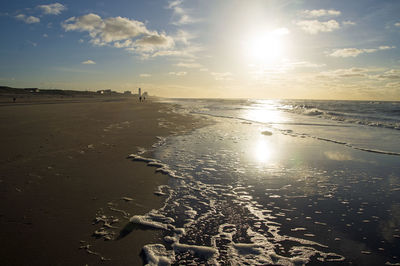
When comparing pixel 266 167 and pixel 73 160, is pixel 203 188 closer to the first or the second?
pixel 266 167

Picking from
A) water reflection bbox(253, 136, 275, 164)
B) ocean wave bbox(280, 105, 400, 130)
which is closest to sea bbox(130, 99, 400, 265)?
water reflection bbox(253, 136, 275, 164)

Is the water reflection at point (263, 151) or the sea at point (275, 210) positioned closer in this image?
the sea at point (275, 210)

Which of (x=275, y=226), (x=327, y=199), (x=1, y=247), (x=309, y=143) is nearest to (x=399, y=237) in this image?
(x=327, y=199)

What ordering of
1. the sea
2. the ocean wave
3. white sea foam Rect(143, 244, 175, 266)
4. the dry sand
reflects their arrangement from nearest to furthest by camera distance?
white sea foam Rect(143, 244, 175, 266), the dry sand, the sea, the ocean wave

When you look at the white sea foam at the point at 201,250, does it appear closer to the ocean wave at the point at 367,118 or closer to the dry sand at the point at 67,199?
the dry sand at the point at 67,199

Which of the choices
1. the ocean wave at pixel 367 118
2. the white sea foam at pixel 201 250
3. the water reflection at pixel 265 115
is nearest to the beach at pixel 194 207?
the white sea foam at pixel 201 250

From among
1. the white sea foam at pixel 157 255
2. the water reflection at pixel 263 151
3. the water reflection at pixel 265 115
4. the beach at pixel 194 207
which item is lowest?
the white sea foam at pixel 157 255

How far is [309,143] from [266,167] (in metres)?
5.59

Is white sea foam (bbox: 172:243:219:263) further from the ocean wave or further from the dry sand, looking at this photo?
the ocean wave

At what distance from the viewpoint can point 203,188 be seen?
5754mm

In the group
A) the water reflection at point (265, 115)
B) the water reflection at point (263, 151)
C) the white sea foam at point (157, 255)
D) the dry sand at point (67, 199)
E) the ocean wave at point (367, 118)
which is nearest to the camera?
the white sea foam at point (157, 255)

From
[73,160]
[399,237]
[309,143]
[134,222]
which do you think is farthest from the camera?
[309,143]

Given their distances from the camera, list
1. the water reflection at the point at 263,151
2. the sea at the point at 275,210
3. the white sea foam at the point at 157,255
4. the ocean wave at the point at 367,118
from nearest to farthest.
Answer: the white sea foam at the point at 157,255 → the sea at the point at 275,210 → the water reflection at the point at 263,151 → the ocean wave at the point at 367,118

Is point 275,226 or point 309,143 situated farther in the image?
point 309,143
